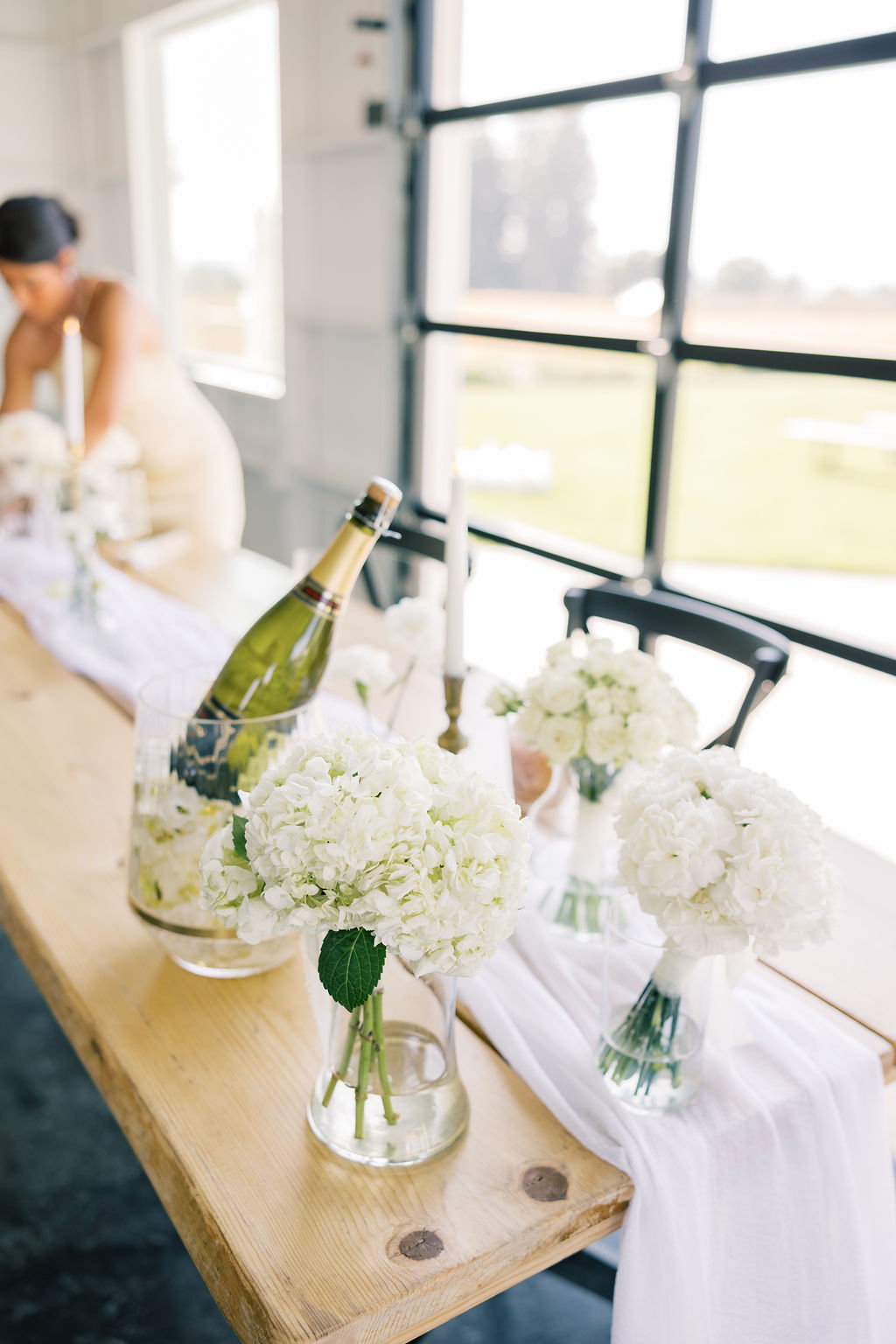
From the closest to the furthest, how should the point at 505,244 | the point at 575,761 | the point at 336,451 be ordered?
1. the point at 575,761
2. the point at 336,451
3. the point at 505,244

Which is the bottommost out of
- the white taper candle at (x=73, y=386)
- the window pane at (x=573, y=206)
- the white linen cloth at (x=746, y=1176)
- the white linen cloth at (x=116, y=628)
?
the white linen cloth at (x=746, y=1176)

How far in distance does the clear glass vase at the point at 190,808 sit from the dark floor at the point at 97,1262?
30.4 inches

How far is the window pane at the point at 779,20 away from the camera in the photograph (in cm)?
252

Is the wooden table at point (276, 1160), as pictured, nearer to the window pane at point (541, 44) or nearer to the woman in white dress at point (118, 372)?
the woman in white dress at point (118, 372)

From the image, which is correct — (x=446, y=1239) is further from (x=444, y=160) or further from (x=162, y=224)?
(x=162, y=224)

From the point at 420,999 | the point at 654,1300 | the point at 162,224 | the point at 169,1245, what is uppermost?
the point at 162,224

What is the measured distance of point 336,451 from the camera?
3.96 meters

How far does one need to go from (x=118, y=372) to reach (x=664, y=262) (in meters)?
1.33

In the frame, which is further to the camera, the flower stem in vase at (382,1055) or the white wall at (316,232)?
the white wall at (316,232)

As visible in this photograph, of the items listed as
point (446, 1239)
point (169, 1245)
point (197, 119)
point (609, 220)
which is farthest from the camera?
point (609, 220)

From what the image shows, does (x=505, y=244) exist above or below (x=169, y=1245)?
above

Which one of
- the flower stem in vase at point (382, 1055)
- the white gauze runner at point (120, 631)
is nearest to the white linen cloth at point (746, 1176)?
the flower stem in vase at point (382, 1055)

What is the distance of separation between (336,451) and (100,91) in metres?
2.60

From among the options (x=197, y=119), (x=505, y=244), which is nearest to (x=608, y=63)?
(x=197, y=119)
